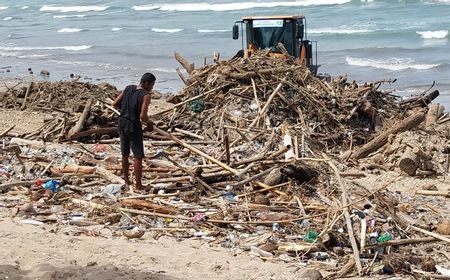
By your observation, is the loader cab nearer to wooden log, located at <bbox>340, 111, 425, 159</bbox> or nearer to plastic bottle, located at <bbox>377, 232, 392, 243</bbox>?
wooden log, located at <bbox>340, 111, 425, 159</bbox>

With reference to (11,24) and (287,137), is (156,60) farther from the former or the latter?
(11,24)

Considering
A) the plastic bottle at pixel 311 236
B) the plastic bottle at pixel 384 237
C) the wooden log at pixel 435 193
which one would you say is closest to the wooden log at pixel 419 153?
the wooden log at pixel 435 193

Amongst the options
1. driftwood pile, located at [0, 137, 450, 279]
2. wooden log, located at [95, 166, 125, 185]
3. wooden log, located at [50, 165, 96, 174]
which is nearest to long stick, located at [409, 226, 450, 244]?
driftwood pile, located at [0, 137, 450, 279]

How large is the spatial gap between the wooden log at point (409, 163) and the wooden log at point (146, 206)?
443cm

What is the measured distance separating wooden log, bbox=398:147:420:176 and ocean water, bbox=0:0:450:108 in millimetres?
5924

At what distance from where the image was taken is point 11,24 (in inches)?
1855

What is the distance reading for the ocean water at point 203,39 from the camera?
25.5 m

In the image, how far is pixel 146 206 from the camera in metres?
8.64

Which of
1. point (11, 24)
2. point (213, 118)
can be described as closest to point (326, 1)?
point (11, 24)

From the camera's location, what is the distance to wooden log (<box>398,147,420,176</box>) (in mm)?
11422

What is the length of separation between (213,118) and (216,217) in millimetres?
4698

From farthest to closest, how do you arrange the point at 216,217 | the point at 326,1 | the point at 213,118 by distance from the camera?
the point at 326,1 → the point at 213,118 → the point at 216,217

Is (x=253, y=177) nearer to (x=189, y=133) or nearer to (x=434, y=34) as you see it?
(x=189, y=133)

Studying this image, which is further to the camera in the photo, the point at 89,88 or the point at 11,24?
the point at 11,24
